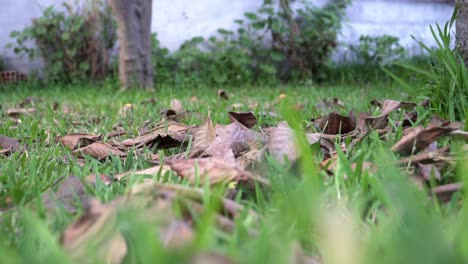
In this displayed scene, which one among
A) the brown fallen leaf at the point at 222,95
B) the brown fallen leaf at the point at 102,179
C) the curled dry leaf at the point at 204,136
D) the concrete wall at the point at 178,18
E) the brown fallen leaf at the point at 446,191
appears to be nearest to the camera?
the brown fallen leaf at the point at 446,191

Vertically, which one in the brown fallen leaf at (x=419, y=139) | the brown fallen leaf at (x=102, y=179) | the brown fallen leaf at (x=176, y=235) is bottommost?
the brown fallen leaf at (x=102, y=179)

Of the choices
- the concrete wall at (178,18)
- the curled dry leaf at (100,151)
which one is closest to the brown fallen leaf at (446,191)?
the curled dry leaf at (100,151)

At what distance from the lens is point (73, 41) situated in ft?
21.9

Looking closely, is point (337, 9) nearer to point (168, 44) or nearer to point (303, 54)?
point (303, 54)

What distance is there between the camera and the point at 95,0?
22.1 feet

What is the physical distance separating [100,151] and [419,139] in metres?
0.97

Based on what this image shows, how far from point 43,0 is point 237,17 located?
260cm

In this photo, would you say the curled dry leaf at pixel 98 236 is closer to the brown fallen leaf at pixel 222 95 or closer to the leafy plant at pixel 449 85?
the leafy plant at pixel 449 85

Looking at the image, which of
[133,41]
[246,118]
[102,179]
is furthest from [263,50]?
[102,179]

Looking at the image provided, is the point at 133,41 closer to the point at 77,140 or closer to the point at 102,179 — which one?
the point at 77,140

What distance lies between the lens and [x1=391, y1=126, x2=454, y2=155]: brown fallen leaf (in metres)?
1.30

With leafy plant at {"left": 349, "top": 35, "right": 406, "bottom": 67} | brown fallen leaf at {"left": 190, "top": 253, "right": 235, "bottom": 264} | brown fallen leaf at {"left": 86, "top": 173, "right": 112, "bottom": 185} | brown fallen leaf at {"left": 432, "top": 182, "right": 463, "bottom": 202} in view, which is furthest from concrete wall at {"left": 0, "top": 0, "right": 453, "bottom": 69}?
brown fallen leaf at {"left": 190, "top": 253, "right": 235, "bottom": 264}

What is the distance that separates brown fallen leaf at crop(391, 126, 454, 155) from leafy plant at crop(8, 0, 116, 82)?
581 cm

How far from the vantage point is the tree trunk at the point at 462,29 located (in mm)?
2186
